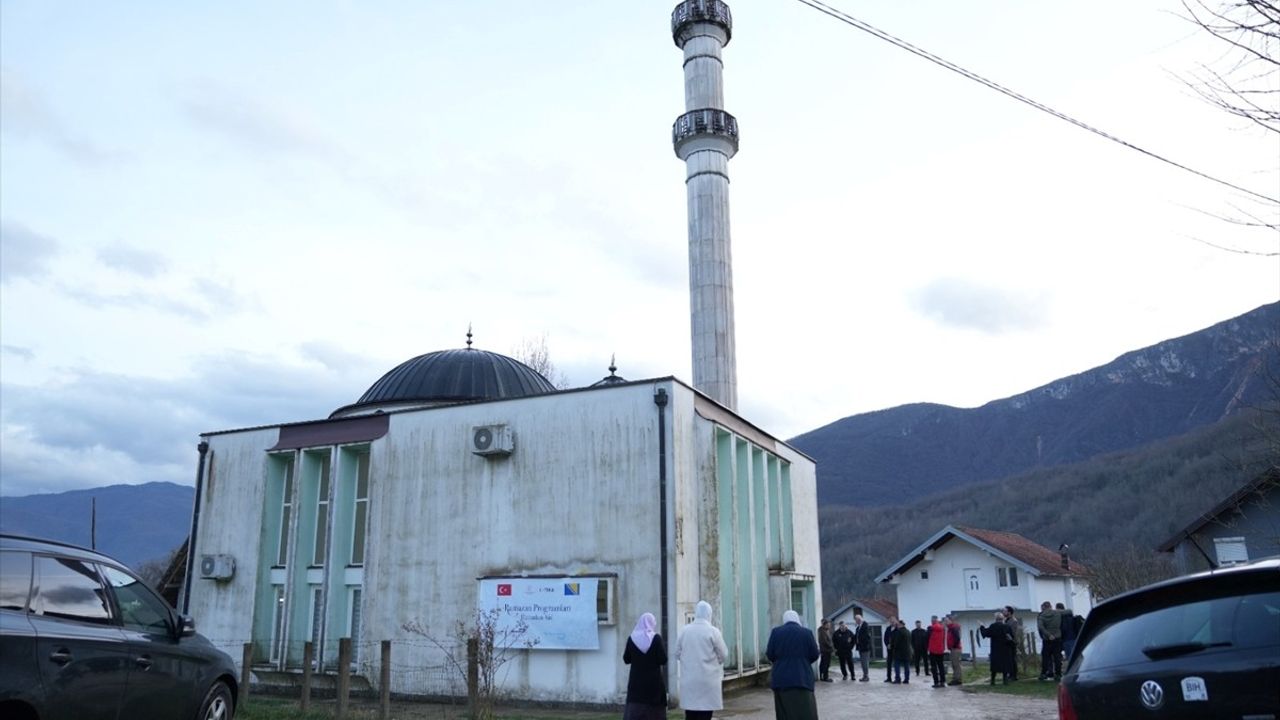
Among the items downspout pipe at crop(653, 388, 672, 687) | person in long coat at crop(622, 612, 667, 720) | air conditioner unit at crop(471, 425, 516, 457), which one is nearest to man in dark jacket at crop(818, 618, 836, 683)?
downspout pipe at crop(653, 388, 672, 687)

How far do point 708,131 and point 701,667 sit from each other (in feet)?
81.3

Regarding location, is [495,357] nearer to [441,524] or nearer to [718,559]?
[441,524]

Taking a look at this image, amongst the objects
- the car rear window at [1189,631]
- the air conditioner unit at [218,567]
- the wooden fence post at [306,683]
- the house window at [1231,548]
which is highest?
the house window at [1231,548]

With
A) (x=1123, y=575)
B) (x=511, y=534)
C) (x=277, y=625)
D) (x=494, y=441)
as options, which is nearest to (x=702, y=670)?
(x=511, y=534)

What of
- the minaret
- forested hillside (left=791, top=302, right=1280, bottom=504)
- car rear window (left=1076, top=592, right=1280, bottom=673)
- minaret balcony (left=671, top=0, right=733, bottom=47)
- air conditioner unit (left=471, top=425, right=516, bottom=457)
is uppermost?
forested hillside (left=791, top=302, right=1280, bottom=504)

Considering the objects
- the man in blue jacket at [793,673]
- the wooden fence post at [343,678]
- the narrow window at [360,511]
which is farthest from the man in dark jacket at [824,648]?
the man in blue jacket at [793,673]

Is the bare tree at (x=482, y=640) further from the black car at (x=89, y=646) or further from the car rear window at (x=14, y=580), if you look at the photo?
the car rear window at (x=14, y=580)

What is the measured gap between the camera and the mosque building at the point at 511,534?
55.7 feet

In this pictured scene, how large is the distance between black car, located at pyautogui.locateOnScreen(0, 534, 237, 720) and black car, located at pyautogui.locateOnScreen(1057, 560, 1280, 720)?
6.36 m

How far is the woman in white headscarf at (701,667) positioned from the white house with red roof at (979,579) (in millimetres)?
32471

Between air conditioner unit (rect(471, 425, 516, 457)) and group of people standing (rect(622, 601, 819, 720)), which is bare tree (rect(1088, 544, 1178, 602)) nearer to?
air conditioner unit (rect(471, 425, 516, 457))

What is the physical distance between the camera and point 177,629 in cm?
792

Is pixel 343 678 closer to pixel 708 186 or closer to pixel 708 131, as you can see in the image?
pixel 708 186

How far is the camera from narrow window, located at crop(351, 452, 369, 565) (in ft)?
67.2
